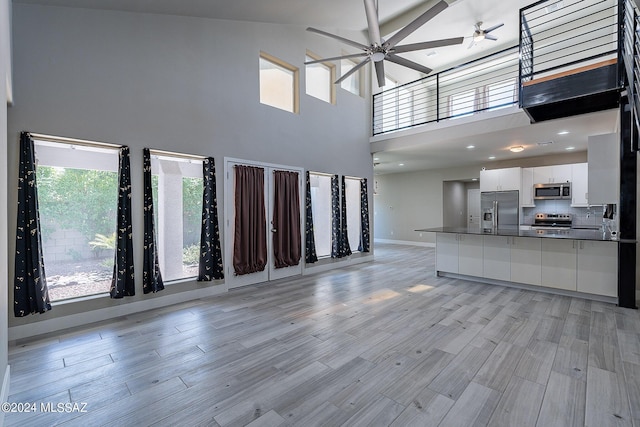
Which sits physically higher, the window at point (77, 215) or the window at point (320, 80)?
the window at point (320, 80)

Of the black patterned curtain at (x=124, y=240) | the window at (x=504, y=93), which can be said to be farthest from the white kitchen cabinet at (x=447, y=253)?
the black patterned curtain at (x=124, y=240)

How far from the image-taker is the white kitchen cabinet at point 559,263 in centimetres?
421

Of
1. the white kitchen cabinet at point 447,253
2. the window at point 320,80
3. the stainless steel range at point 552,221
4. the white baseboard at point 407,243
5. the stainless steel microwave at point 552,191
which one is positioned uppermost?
the window at point 320,80

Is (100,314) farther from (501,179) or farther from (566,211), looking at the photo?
(566,211)

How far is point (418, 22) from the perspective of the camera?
3080mm

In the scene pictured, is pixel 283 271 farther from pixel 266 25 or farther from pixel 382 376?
pixel 266 25

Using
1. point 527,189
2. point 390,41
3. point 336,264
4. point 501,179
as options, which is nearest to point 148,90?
point 390,41

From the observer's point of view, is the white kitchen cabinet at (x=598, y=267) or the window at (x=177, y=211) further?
the window at (x=177, y=211)

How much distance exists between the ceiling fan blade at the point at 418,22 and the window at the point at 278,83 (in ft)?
8.51

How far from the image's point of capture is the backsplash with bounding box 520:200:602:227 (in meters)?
6.87

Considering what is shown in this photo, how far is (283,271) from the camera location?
18.0 feet

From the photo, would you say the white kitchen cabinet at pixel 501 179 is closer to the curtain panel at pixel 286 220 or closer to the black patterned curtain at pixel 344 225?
the black patterned curtain at pixel 344 225

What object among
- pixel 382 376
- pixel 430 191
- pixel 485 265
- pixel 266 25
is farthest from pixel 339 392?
pixel 430 191

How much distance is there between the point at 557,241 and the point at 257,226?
4.58m
